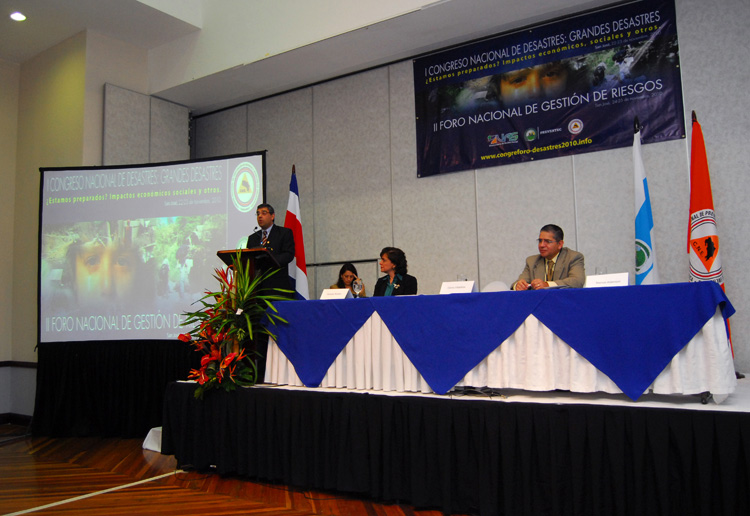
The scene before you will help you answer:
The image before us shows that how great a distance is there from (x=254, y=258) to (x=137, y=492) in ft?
4.71

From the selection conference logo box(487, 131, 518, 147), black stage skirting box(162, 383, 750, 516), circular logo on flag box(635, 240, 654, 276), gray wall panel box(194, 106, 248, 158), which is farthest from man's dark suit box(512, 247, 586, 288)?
gray wall panel box(194, 106, 248, 158)

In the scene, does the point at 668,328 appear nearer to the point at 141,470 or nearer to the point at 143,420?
the point at 141,470

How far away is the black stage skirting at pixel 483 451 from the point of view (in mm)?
2109

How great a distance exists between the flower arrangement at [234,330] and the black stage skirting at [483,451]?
0.36ft

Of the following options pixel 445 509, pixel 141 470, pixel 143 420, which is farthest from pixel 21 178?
pixel 445 509

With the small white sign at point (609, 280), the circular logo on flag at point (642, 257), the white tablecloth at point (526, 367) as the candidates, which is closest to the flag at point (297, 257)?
the white tablecloth at point (526, 367)

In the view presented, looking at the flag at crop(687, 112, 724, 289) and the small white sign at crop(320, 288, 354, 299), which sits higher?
the flag at crop(687, 112, 724, 289)

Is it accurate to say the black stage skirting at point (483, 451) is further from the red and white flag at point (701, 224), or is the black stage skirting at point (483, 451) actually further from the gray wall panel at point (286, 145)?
the gray wall panel at point (286, 145)

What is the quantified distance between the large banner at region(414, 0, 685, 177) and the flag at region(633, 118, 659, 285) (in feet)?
1.24

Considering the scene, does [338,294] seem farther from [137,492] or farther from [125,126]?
[125,126]

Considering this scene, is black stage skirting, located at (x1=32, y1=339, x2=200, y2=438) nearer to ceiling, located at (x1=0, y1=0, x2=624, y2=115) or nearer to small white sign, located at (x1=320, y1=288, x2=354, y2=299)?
small white sign, located at (x1=320, y1=288, x2=354, y2=299)

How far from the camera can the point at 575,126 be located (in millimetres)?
4582

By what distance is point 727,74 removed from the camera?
13.5 feet

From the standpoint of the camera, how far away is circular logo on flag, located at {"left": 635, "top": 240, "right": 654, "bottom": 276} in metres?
3.97
